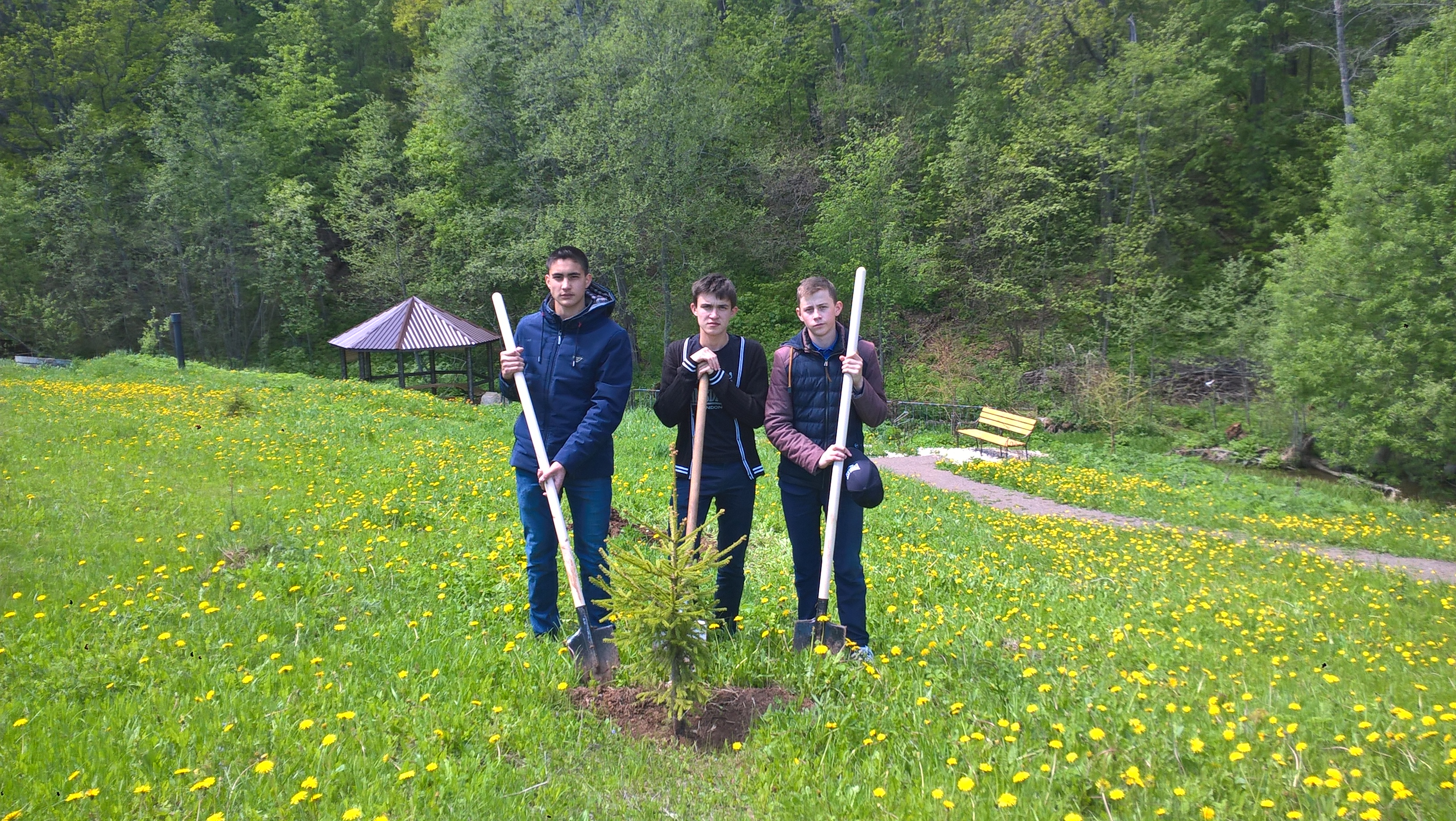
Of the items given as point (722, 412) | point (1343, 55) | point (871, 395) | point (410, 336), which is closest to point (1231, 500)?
point (871, 395)

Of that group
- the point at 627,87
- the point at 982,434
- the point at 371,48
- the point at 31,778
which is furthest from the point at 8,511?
the point at 371,48

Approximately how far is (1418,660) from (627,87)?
1093 inches

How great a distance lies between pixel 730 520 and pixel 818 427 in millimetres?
678

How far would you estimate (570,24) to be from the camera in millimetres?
30969

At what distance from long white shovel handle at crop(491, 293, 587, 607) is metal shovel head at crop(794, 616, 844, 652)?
1126 mm

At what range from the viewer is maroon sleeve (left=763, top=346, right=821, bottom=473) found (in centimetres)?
407

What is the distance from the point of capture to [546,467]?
156 inches

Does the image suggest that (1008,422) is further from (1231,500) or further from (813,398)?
(813,398)

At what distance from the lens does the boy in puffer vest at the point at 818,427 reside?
Answer: 13.5 feet

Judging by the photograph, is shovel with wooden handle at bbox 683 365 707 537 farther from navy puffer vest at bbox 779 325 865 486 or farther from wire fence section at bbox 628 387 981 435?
wire fence section at bbox 628 387 981 435

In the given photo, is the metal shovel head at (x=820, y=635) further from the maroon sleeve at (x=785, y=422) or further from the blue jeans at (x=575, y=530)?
the blue jeans at (x=575, y=530)

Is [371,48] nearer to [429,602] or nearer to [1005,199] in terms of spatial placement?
[1005,199]

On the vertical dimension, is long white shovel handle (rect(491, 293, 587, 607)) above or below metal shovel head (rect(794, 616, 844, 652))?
above

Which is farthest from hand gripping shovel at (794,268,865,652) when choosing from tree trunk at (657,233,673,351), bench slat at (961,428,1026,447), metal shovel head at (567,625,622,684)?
tree trunk at (657,233,673,351)
